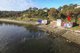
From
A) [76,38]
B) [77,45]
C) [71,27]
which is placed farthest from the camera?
[71,27]

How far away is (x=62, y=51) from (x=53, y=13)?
7569cm

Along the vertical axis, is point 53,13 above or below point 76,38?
above

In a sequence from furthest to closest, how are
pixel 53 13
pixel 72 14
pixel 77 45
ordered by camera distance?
pixel 53 13 → pixel 72 14 → pixel 77 45

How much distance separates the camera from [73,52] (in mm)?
35844

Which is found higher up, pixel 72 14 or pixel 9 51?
pixel 72 14

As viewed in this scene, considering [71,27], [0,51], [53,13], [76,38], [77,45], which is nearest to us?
[0,51]

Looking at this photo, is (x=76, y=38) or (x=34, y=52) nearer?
(x=34, y=52)

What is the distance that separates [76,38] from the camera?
48219mm

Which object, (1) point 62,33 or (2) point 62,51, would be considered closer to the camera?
(2) point 62,51

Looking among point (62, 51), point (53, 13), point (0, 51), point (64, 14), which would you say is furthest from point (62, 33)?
point (53, 13)

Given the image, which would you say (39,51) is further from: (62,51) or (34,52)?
(62,51)

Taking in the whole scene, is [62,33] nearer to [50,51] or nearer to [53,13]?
[50,51]

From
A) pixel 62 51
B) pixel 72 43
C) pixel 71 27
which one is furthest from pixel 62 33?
pixel 62 51

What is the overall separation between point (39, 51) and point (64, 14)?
65.1 m
